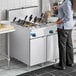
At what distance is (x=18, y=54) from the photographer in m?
4.48

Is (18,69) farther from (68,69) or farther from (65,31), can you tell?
(65,31)

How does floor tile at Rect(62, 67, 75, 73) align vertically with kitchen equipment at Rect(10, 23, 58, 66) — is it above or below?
below

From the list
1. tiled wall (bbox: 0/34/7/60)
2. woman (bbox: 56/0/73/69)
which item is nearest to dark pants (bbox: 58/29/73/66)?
woman (bbox: 56/0/73/69)

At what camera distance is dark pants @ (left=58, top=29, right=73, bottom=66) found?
422 cm

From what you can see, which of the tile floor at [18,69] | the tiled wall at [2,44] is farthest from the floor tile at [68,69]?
the tiled wall at [2,44]

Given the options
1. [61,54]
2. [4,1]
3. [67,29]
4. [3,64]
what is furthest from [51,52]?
[4,1]

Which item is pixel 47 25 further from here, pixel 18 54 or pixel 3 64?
pixel 3 64

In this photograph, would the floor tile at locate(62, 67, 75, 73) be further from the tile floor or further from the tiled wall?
the tiled wall

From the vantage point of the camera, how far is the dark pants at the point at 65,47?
422 centimetres

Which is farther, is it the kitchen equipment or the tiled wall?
the tiled wall

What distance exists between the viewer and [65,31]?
13.8ft

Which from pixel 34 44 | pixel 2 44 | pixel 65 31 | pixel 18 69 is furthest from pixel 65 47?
pixel 2 44

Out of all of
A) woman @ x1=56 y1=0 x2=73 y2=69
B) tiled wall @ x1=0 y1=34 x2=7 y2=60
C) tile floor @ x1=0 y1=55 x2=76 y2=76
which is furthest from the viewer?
tiled wall @ x1=0 y1=34 x2=7 y2=60

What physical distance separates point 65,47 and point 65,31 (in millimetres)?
283
